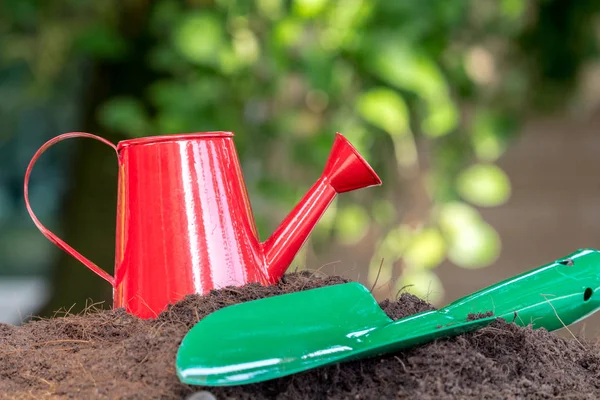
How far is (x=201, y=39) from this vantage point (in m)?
1.42

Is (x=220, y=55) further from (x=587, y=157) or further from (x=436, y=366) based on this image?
(x=587, y=157)

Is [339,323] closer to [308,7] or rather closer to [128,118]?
[308,7]

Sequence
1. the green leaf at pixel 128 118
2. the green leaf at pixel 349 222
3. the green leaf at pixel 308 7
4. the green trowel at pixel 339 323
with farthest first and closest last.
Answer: the green leaf at pixel 349 222 → the green leaf at pixel 128 118 → the green leaf at pixel 308 7 → the green trowel at pixel 339 323

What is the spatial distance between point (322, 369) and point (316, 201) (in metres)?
0.25

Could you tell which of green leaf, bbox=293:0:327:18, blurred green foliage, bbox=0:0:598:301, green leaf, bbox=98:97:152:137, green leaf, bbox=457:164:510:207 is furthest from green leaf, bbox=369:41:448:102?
green leaf, bbox=98:97:152:137

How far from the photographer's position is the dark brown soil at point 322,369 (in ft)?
1.53

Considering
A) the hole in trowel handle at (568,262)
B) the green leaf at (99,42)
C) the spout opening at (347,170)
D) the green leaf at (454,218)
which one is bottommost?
the green leaf at (454,218)

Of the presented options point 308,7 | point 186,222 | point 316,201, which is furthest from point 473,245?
point 186,222

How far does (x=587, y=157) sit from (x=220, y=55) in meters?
1.27

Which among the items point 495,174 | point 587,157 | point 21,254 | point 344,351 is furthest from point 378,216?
point 21,254

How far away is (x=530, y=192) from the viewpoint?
2.15 metres

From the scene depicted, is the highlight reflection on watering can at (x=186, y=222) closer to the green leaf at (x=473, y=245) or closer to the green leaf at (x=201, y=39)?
the green leaf at (x=201, y=39)

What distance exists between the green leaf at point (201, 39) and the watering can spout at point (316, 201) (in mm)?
793

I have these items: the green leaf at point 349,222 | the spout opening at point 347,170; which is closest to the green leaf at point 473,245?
the green leaf at point 349,222
